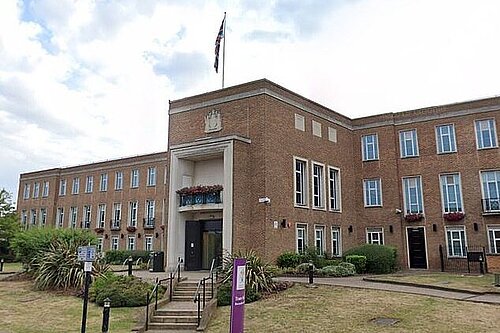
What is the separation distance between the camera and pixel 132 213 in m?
39.5

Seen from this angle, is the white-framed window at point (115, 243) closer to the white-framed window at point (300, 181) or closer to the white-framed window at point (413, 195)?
the white-framed window at point (300, 181)

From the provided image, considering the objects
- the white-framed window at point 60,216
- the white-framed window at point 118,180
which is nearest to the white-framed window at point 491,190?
the white-framed window at point 118,180

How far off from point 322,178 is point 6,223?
916 inches

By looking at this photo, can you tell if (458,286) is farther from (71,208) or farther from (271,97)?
(71,208)

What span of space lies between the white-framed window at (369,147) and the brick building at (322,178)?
0.20 ft

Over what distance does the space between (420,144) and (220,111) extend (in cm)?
1191

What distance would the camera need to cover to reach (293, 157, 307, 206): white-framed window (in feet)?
76.1

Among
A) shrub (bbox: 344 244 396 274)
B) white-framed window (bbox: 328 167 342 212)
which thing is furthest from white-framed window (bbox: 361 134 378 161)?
shrub (bbox: 344 244 396 274)

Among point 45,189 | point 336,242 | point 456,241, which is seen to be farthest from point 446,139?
point 45,189

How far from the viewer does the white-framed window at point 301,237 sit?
2255 cm

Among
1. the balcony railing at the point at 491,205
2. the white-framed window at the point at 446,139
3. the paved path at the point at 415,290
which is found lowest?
the paved path at the point at 415,290

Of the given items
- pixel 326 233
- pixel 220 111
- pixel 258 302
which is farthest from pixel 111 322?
pixel 326 233

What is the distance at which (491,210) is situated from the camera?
24.0 m

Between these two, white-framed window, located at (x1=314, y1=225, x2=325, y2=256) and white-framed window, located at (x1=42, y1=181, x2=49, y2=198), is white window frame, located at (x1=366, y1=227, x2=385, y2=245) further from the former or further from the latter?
white-framed window, located at (x1=42, y1=181, x2=49, y2=198)
